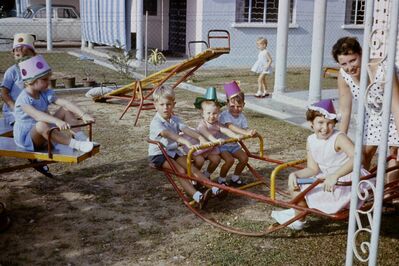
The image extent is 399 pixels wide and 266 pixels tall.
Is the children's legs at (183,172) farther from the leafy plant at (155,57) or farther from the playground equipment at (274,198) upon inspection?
the leafy plant at (155,57)

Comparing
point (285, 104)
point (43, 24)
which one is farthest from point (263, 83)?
point (43, 24)

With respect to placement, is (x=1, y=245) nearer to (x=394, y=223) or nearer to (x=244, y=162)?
(x=244, y=162)

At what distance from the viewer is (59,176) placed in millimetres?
5461

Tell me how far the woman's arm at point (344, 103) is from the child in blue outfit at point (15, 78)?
2.96 meters

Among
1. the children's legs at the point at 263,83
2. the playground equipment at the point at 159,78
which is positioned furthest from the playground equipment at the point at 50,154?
the children's legs at the point at 263,83

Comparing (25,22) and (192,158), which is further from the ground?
(25,22)

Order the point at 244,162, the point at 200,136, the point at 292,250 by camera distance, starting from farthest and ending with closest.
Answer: the point at 244,162
the point at 200,136
the point at 292,250

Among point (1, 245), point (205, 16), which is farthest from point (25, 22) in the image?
point (1, 245)

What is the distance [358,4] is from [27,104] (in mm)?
14568

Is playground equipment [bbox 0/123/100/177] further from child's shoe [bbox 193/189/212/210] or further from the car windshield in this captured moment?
the car windshield

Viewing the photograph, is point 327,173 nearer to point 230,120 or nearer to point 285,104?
point 230,120

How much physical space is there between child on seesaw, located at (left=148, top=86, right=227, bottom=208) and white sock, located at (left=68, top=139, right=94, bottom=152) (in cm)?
57

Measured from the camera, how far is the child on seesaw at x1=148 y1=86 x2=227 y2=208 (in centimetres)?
447

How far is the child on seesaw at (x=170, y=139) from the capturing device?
14.7ft
